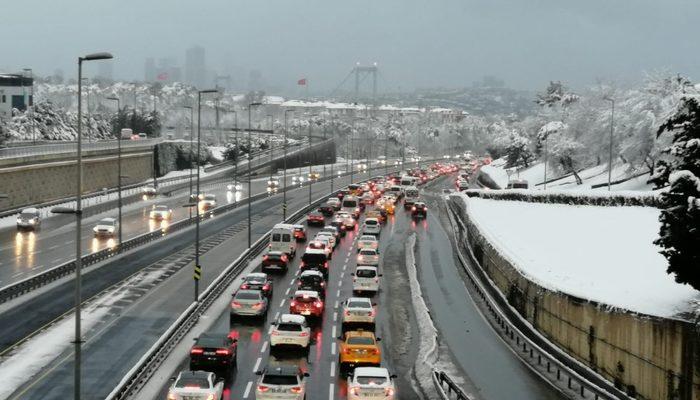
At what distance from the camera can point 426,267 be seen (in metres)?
61.9

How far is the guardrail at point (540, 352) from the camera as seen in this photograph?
2762cm

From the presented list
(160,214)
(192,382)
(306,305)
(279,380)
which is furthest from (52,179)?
(279,380)

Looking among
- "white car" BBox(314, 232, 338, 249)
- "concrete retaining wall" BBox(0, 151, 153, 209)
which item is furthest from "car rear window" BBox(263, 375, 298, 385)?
"concrete retaining wall" BBox(0, 151, 153, 209)

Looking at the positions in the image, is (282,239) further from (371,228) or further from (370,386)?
(370,386)

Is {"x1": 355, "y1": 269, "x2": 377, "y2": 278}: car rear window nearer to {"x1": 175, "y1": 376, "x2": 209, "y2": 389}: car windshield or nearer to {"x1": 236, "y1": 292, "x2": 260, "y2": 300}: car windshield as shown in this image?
{"x1": 236, "y1": 292, "x2": 260, "y2": 300}: car windshield

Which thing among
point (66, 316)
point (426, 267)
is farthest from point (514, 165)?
point (66, 316)

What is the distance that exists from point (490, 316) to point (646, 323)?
1890 cm

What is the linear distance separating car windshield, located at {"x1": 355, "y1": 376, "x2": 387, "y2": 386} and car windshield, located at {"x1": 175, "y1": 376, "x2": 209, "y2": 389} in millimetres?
4149

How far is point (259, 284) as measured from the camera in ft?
149

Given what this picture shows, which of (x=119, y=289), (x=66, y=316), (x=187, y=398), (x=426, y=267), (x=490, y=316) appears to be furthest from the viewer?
(x=426, y=267)

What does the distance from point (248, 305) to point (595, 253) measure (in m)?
15.4

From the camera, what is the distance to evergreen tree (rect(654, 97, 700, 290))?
2562 cm

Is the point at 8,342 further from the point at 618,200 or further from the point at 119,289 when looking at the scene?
the point at 618,200

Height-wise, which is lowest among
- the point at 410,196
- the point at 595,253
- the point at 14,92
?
the point at 410,196
